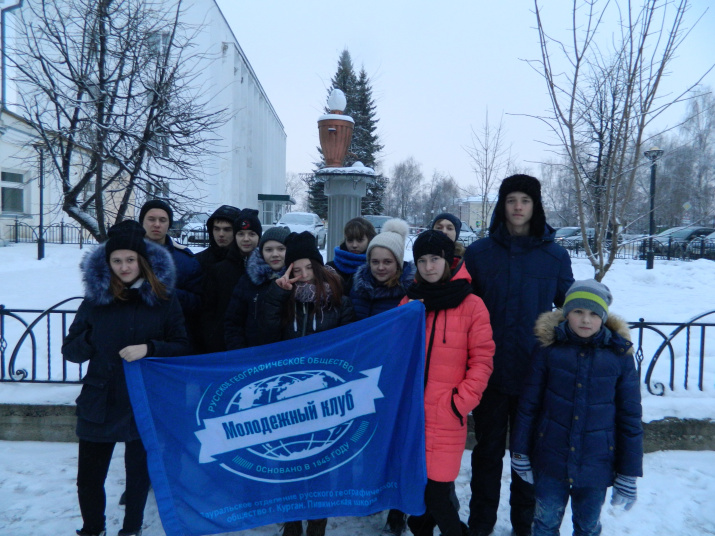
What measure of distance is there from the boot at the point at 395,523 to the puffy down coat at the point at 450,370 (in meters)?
0.63

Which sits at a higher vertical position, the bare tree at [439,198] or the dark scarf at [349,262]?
the bare tree at [439,198]

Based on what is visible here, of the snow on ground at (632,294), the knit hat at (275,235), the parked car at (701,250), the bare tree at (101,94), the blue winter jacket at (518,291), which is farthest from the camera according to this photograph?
the parked car at (701,250)

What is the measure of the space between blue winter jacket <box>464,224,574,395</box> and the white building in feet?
29.1

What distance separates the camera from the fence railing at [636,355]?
14.7 ft

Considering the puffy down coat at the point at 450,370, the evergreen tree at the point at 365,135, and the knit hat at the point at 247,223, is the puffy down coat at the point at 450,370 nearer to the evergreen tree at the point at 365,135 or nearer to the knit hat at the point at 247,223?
the knit hat at the point at 247,223

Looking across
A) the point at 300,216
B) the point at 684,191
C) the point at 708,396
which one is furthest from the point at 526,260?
the point at 684,191

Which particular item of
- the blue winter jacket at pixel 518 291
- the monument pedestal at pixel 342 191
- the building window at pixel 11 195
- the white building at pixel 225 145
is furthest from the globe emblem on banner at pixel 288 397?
the building window at pixel 11 195

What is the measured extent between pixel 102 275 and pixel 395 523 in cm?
243

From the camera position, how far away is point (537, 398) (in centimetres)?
262

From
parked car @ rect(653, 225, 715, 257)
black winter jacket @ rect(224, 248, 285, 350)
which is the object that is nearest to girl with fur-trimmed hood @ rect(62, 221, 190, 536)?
black winter jacket @ rect(224, 248, 285, 350)

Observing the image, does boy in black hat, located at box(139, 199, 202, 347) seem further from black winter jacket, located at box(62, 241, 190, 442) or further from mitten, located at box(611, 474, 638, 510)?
mitten, located at box(611, 474, 638, 510)

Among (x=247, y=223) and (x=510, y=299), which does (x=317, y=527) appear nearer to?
(x=510, y=299)

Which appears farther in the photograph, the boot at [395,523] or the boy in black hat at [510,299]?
the boot at [395,523]

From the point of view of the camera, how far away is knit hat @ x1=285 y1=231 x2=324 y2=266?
9.71 ft
